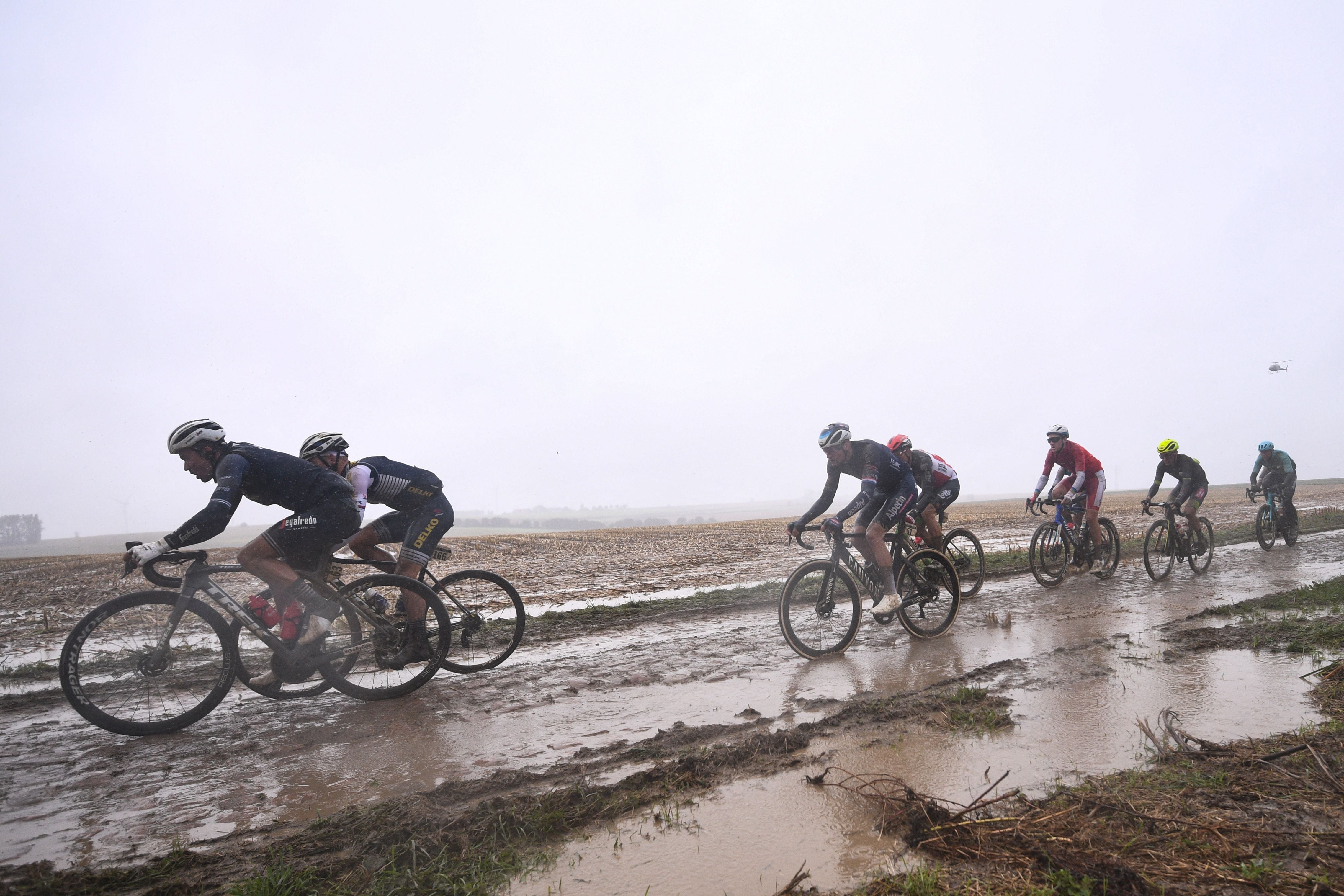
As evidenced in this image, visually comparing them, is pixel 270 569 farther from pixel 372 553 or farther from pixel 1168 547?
pixel 1168 547

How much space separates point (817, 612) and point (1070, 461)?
7.00 meters

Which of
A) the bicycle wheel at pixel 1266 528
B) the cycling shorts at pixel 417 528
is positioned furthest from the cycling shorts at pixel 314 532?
the bicycle wheel at pixel 1266 528

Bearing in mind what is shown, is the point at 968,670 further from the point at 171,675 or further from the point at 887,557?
the point at 171,675

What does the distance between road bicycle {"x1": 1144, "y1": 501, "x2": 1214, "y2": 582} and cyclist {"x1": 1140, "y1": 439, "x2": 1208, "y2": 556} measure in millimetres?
88

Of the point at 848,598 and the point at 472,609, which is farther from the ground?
the point at 472,609

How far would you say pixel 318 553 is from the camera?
18.5 feet

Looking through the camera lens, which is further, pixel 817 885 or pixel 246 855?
pixel 246 855

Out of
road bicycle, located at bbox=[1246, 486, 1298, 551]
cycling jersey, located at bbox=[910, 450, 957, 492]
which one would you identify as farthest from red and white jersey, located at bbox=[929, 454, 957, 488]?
road bicycle, located at bbox=[1246, 486, 1298, 551]

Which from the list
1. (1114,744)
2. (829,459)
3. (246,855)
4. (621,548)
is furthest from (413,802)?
(621,548)

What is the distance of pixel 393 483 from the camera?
253 inches

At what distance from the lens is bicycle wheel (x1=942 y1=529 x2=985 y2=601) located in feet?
32.4

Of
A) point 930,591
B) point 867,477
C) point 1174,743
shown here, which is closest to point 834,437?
point 867,477

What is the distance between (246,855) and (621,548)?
18825mm

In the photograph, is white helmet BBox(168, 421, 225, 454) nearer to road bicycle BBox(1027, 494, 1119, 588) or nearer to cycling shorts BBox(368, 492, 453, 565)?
cycling shorts BBox(368, 492, 453, 565)
